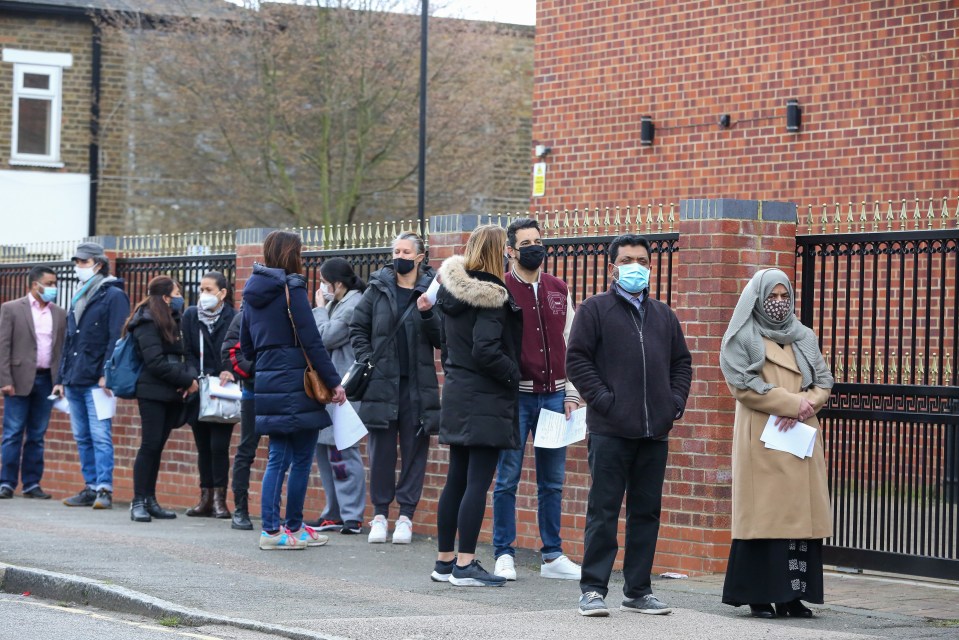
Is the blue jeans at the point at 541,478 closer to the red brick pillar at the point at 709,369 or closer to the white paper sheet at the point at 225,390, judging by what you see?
the red brick pillar at the point at 709,369

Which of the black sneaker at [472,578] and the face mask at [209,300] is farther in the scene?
the face mask at [209,300]

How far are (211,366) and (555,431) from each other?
13.3 ft

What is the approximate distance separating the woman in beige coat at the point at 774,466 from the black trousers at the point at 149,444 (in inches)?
216

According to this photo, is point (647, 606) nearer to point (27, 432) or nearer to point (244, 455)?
point (244, 455)

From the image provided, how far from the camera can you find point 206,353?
41.8 ft

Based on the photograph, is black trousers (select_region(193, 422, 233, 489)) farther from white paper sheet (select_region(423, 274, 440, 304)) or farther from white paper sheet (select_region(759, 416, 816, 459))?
white paper sheet (select_region(759, 416, 816, 459))

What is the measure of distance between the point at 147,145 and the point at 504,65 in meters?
7.64

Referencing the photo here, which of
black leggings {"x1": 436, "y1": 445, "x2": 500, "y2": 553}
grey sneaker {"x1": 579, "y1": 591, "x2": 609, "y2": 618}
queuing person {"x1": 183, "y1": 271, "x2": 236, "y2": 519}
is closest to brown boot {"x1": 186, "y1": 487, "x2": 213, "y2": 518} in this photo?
queuing person {"x1": 183, "y1": 271, "x2": 236, "y2": 519}

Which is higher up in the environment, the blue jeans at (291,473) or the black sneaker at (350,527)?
the blue jeans at (291,473)

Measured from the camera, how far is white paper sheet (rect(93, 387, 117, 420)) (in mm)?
13422

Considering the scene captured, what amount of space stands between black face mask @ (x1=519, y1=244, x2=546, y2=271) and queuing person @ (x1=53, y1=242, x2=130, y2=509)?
199 inches

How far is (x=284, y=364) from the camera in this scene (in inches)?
408

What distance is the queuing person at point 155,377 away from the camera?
12469mm

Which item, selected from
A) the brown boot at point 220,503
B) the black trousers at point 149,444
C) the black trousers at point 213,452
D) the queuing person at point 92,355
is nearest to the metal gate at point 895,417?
the black trousers at point 213,452
